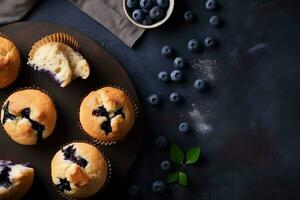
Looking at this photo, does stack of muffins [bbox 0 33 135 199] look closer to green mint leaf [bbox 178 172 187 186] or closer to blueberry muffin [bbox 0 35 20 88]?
blueberry muffin [bbox 0 35 20 88]

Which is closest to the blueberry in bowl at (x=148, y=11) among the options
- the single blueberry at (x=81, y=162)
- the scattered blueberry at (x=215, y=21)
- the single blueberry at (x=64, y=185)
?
the scattered blueberry at (x=215, y=21)

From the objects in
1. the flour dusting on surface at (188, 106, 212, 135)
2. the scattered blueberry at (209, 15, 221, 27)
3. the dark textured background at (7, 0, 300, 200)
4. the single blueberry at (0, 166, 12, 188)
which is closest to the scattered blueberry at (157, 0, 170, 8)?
the dark textured background at (7, 0, 300, 200)

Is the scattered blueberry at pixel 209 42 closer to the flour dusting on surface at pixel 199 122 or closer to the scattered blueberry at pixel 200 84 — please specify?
the scattered blueberry at pixel 200 84

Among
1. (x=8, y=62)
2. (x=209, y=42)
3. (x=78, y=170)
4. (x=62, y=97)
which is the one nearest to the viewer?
(x=78, y=170)

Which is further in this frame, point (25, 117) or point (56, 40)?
point (56, 40)

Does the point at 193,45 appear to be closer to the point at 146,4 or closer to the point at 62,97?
the point at 146,4

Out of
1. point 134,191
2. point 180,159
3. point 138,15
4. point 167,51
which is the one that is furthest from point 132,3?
point 134,191

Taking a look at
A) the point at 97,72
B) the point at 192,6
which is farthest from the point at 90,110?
the point at 192,6
